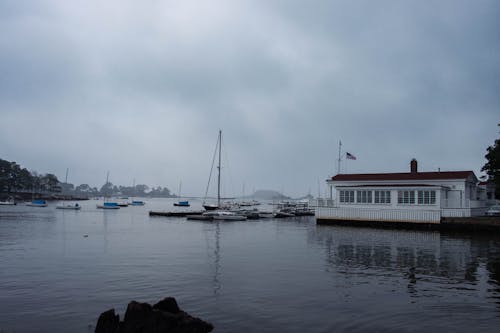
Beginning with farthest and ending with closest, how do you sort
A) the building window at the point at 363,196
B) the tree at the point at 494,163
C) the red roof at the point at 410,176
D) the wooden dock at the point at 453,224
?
1. the building window at the point at 363,196
2. the red roof at the point at 410,176
3. the tree at the point at 494,163
4. the wooden dock at the point at 453,224

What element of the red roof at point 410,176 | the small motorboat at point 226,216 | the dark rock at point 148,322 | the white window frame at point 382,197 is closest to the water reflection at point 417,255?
the white window frame at point 382,197

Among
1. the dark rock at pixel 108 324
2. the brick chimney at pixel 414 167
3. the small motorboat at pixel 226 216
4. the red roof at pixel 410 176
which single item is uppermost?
the brick chimney at pixel 414 167

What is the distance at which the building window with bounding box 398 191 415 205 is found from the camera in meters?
50.2

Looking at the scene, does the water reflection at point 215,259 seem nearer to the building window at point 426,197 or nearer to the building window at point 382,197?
the building window at point 382,197

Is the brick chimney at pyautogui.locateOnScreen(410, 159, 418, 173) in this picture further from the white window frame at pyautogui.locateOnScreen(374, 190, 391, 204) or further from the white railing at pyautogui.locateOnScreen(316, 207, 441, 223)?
the white railing at pyautogui.locateOnScreen(316, 207, 441, 223)

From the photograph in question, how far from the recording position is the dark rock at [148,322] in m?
11.2

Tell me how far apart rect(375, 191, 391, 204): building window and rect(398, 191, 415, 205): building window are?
1346 millimetres

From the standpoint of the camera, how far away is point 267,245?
35250mm

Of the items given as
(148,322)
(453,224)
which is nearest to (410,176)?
(453,224)

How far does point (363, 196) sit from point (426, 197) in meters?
7.77

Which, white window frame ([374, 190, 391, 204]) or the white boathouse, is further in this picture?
white window frame ([374, 190, 391, 204])

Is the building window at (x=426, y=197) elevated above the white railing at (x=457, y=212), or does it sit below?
above

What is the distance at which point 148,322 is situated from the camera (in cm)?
1133

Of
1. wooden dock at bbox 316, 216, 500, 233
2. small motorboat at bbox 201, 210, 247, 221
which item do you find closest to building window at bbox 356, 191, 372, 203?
wooden dock at bbox 316, 216, 500, 233
